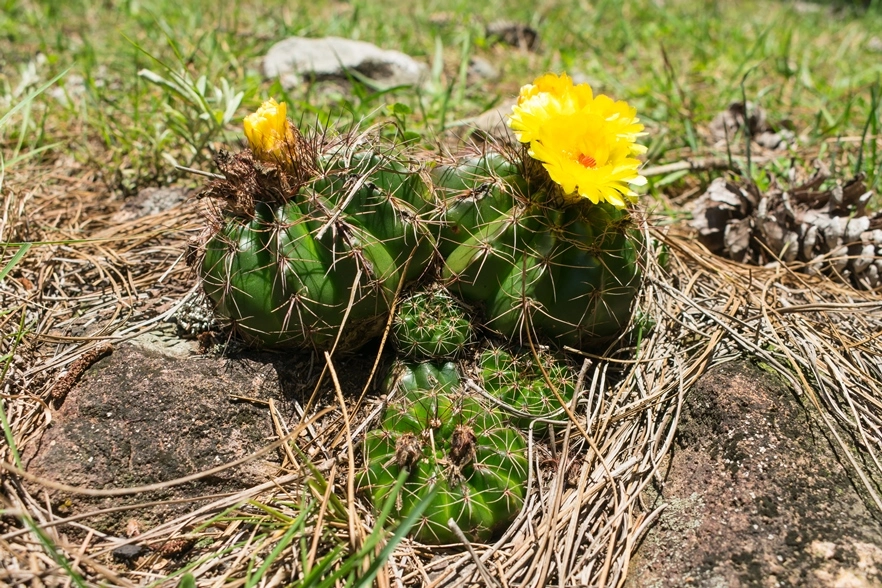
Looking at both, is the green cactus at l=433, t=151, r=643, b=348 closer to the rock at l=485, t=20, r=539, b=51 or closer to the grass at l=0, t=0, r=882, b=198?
the grass at l=0, t=0, r=882, b=198

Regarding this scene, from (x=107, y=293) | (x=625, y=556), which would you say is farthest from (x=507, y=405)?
(x=107, y=293)

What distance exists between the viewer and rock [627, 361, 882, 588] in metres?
1.65

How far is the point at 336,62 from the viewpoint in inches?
167

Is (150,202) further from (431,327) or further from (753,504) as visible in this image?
(753,504)

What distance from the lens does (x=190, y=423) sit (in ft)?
6.60

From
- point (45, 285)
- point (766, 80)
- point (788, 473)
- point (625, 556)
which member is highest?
point (766, 80)

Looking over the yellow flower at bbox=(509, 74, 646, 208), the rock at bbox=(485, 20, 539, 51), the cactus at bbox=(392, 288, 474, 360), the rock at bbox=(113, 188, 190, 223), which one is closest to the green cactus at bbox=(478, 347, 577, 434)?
the cactus at bbox=(392, 288, 474, 360)

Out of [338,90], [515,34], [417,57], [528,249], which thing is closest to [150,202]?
[338,90]

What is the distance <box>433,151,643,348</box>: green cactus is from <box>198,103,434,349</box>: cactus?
178 mm

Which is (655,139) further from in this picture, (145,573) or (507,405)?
(145,573)

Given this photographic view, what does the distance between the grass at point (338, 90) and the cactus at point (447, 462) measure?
0.19 metres

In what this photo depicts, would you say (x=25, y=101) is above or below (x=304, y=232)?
above

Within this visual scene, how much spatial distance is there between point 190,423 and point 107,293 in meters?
0.82

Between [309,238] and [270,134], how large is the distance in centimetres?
32
